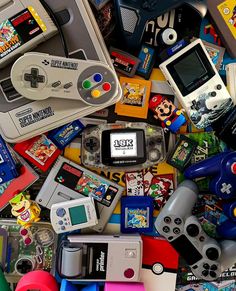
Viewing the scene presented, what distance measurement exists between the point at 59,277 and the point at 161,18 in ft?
2.68

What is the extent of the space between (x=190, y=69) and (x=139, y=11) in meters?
0.22

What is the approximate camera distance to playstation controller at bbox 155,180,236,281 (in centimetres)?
124

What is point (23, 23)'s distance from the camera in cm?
116

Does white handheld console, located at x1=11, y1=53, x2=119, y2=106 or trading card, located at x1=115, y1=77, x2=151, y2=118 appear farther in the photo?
trading card, located at x1=115, y1=77, x2=151, y2=118

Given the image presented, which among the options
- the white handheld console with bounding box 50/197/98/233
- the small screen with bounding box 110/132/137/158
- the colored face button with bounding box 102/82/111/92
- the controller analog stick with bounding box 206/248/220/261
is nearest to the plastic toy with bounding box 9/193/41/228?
the white handheld console with bounding box 50/197/98/233

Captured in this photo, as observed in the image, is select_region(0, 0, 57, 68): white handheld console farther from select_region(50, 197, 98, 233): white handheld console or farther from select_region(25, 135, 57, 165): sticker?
select_region(50, 197, 98, 233): white handheld console

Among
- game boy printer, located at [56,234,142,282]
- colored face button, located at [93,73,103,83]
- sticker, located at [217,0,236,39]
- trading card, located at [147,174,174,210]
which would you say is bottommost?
game boy printer, located at [56,234,142,282]

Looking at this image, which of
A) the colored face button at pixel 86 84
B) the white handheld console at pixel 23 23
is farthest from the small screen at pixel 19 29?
the colored face button at pixel 86 84

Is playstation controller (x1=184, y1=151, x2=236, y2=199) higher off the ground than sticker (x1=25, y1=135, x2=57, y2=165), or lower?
lower

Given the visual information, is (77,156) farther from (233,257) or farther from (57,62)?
(233,257)

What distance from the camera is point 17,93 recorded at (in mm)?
1242

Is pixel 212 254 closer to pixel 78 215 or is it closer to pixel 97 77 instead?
pixel 78 215

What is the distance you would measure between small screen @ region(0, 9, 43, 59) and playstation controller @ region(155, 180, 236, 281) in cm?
58

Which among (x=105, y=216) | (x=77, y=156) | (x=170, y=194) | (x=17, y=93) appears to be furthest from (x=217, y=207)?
(x=17, y=93)
